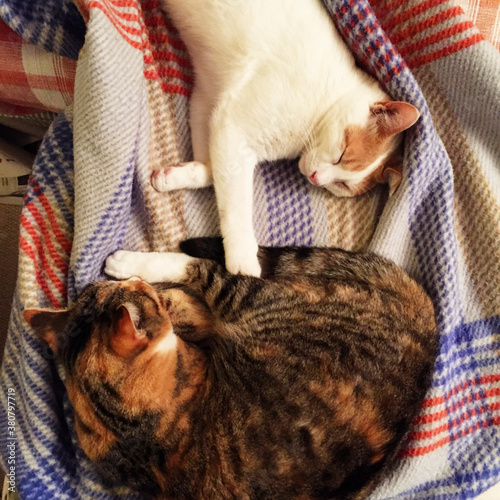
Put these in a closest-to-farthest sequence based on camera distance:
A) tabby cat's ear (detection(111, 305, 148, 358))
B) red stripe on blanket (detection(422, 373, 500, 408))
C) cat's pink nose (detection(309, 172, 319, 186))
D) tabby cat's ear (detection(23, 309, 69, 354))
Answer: tabby cat's ear (detection(111, 305, 148, 358))
tabby cat's ear (detection(23, 309, 69, 354))
red stripe on blanket (detection(422, 373, 500, 408))
cat's pink nose (detection(309, 172, 319, 186))

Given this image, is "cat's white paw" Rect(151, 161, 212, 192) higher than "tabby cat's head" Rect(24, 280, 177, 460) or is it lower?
higher

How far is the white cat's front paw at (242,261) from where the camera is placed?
41.2 inches

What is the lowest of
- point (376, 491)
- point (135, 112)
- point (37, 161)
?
point (376, 491)

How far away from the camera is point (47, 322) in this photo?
915 mm

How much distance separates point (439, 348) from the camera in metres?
1.01

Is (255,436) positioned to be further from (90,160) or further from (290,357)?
(90,160)

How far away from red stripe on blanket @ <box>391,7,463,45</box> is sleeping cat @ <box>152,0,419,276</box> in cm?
14

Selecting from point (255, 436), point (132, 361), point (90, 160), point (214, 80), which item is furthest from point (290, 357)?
point (214, 80)

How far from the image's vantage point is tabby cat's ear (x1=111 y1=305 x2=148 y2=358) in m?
0.78

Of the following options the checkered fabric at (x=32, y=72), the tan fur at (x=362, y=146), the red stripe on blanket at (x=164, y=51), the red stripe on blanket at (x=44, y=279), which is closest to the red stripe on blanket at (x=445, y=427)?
the tan fur at (x=362, y=146)

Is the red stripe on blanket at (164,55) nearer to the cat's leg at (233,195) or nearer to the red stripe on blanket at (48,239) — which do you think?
the cat's leg at (233,195)

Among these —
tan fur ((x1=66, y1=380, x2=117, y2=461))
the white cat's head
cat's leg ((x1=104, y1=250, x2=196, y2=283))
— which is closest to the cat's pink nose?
the white cat's head

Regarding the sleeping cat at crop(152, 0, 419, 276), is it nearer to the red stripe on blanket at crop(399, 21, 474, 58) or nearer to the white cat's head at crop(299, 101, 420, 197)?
the white cat's head at crop(299, 101, 420, 197)

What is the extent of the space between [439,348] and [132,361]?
27.9 inches
